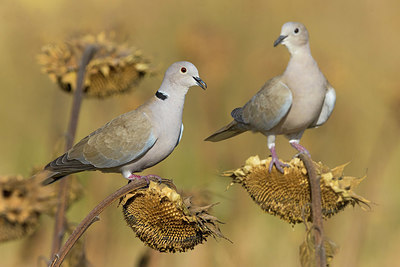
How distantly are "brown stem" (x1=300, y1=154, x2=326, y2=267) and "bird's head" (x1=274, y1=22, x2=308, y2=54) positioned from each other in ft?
3.93

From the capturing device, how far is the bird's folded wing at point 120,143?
4.00 meters

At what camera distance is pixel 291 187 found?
3531 millimetres

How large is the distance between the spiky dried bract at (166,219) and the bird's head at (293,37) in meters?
1.33

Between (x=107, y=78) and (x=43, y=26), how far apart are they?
5387 mm

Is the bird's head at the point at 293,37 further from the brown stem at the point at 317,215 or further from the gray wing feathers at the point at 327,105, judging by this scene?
the brown stem at the point at 317,215

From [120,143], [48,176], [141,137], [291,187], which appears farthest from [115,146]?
[291,187]

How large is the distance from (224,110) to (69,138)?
3.15 meters

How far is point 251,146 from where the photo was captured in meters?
7.43

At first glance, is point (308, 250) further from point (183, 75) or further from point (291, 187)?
point (183, 75)

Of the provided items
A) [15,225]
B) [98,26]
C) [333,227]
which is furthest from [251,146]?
[15,225]

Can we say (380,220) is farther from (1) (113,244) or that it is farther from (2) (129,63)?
(2) (129,63)

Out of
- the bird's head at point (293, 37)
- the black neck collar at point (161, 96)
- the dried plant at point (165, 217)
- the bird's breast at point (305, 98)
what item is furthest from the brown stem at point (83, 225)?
the bird's head at point (293, 37)

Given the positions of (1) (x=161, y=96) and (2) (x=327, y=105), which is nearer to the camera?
(1) (x=161, y=96)

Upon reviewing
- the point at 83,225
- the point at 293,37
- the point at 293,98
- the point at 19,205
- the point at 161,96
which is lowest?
the point at 19,205
